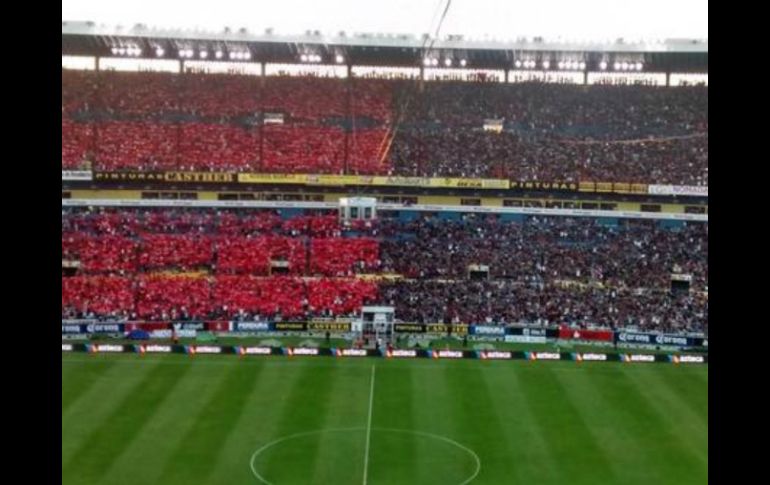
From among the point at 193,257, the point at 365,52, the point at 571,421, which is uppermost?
the point at 365,52

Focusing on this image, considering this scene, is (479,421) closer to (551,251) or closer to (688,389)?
(688,389)

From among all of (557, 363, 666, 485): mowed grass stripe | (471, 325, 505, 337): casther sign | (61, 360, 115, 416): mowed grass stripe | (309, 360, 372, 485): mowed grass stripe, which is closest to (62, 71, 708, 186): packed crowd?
(471, 325, 505, 337): casther sign

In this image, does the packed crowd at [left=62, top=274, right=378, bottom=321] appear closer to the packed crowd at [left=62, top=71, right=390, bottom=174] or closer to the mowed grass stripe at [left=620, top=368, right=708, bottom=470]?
the packed crowd at [left=62, top=71, right=390, bottom=174]

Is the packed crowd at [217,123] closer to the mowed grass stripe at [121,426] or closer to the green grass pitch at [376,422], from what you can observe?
the green grass pitch at [376,422]

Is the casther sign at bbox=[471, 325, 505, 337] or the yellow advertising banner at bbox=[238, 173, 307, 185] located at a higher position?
the yellow advertising banner at bbox=[238, 173, 307, 185]
